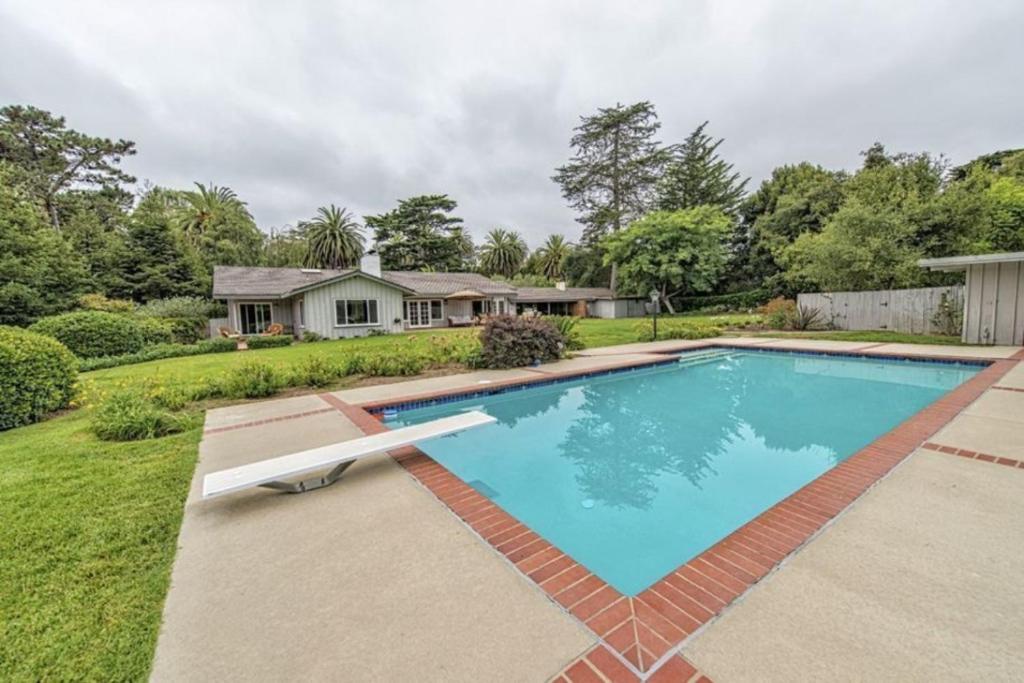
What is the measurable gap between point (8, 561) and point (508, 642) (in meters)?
3.32

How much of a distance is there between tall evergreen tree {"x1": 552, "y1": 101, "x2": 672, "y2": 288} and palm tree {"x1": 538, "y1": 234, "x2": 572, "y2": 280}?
6.99 metres

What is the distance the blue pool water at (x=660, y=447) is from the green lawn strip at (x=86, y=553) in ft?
8.44

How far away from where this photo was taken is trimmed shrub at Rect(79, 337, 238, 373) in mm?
12516

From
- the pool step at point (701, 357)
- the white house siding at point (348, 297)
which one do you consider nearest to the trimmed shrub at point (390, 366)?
the pool step at point (701, 357)

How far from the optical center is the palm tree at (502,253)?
1700 inches

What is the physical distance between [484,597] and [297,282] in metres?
22.0

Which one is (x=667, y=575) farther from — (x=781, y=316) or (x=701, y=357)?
(x=781, y=316)

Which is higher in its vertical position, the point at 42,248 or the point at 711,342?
the point at 42,248

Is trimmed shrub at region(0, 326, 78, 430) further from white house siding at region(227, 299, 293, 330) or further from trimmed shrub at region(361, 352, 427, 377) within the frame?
white house siding at region(227, 299, 293, 330)

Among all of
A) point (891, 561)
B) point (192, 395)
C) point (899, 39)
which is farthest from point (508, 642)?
point (899, 39)

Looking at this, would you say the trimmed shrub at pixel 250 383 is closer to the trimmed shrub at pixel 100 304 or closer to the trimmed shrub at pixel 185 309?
the trimmed shrub at pixel 185 309

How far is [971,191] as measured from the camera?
17531 millimetres

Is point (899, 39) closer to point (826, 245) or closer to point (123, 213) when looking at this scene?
point (826, 245)

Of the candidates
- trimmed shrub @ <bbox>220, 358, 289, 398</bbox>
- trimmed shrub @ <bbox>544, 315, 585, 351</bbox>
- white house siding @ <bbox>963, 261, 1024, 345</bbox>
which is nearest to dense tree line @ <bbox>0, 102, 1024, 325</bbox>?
white house siding @ <bbox>963, 261, 1024, 345</bbox>
